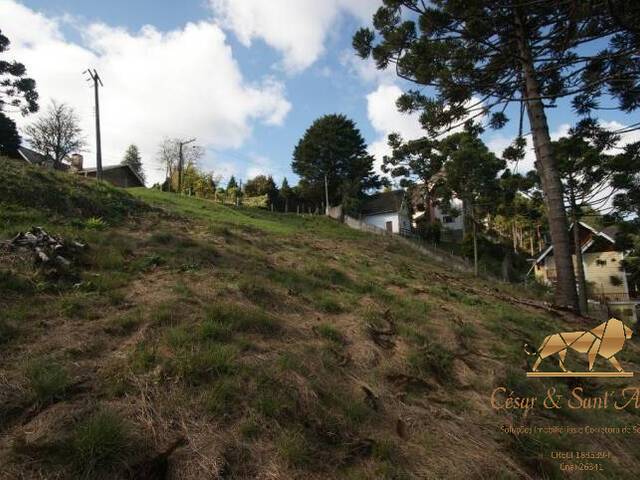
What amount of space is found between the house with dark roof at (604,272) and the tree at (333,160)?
21.3 metres

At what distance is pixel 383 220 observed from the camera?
1721 inches

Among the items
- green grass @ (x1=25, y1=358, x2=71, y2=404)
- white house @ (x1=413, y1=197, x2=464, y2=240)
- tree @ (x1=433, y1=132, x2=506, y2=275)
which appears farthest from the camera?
white house @ (x1=413, y1=197, x2=464, y2=240)

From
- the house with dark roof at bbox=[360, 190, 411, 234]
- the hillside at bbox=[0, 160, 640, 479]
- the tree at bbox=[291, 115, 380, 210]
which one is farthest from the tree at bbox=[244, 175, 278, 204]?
the hillside at bbox=[0, 160, 640, 479]

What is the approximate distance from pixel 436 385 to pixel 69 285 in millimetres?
5867

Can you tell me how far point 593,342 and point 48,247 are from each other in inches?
386

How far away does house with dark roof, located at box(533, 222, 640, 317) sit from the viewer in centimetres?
2620

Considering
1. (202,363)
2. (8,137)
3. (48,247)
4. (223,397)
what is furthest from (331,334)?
(8,137)

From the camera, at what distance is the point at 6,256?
19.8ft

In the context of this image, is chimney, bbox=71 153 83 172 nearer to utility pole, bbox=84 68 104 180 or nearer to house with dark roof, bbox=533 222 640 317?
utility pole, bbox=84 68 104 180

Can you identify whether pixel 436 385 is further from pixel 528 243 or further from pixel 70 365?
pixel 528 243

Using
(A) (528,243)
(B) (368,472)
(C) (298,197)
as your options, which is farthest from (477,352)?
(A) (528,243)

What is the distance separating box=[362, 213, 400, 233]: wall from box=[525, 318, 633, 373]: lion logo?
36.1m

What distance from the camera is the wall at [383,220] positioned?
42.7 metres

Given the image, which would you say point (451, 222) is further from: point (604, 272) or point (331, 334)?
point (331, 334)
